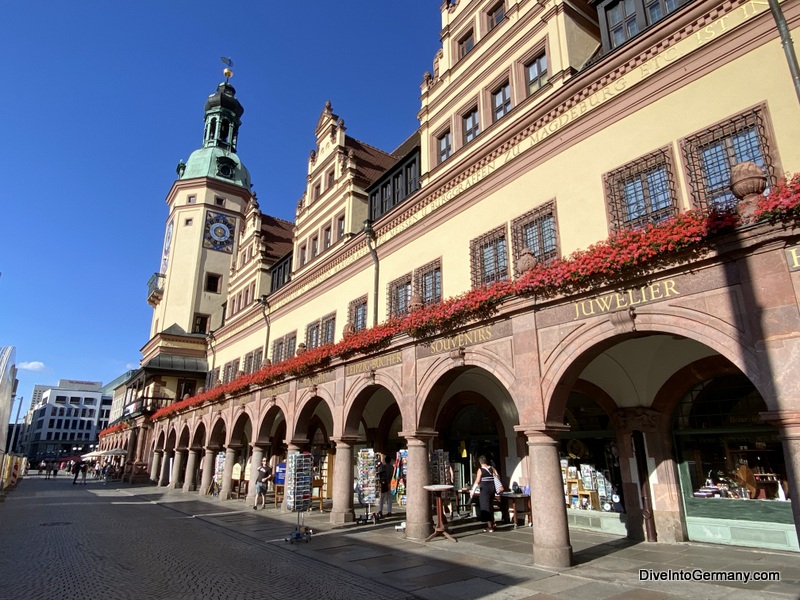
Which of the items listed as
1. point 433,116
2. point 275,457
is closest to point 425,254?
point 433,116

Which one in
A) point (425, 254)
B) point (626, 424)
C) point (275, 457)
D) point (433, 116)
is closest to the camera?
point (626, 424)

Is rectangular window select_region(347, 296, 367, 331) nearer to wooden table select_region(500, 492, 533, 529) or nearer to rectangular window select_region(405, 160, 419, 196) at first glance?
rectangular window select_region(405, 160, 419, 196)

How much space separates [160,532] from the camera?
14.8 metres

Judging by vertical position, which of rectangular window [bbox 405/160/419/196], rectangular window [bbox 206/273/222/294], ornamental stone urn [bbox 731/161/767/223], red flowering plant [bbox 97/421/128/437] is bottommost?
red flowering plant [bbox 97/421/128/437]

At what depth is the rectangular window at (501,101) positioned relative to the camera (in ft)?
46.1

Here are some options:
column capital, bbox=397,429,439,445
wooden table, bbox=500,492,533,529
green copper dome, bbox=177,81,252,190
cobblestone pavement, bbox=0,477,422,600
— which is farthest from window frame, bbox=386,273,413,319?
green copper dome, bbox=177,81,252,190

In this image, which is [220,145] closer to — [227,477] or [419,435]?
[227,477]

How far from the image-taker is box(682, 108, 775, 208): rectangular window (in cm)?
861

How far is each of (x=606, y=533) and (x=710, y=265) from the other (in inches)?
309

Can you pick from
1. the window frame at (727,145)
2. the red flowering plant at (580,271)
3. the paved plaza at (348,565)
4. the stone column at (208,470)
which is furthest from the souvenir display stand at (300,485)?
the stone column at (208,470)

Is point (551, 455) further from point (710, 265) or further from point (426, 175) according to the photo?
point (426, 175)

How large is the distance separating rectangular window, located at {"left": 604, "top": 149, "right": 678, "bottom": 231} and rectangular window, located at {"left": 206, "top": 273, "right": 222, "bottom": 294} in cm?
3922

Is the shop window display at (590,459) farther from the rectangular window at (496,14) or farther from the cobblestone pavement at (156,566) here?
the rectangular window at (496,14)

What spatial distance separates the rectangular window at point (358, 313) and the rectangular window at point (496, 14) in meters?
9.88
